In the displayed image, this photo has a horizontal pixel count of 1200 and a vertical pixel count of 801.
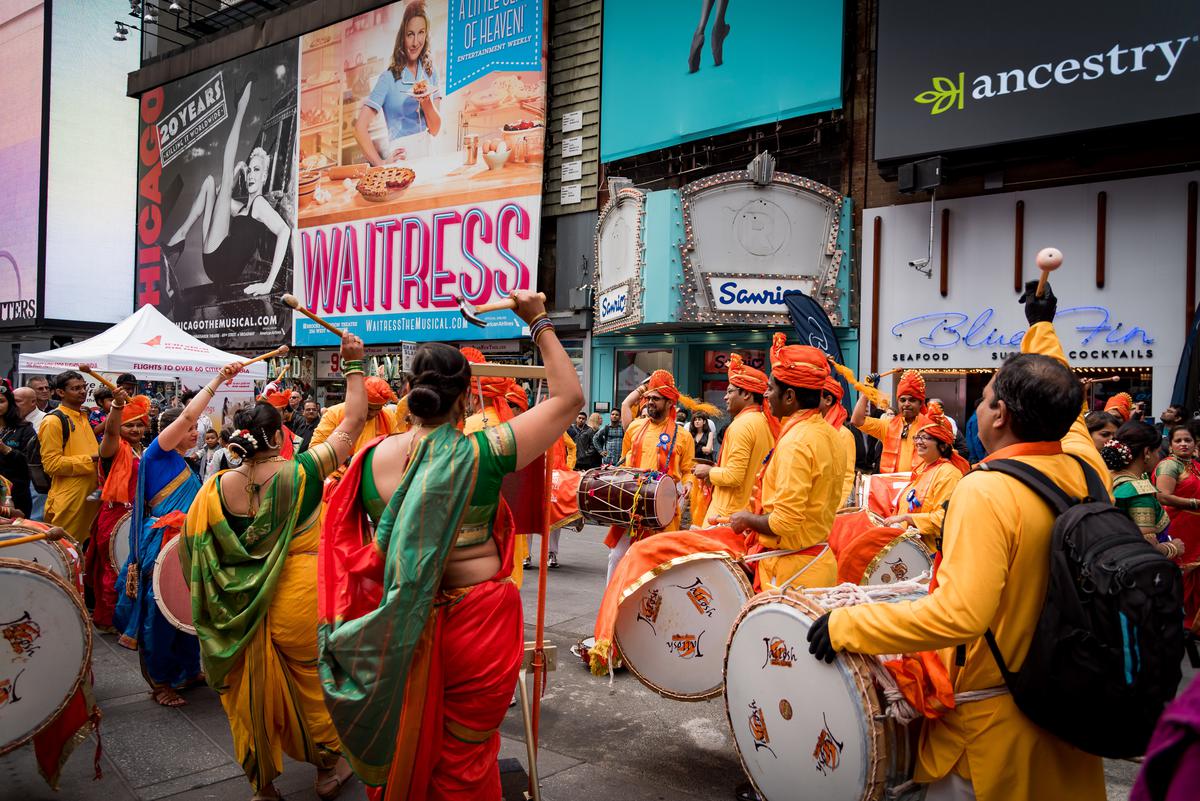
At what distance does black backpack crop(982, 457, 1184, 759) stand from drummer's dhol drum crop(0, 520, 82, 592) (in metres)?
4.19

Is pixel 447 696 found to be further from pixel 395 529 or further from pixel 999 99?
pixel 999 99

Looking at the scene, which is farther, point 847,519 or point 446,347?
point 847,519

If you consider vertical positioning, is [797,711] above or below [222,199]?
below

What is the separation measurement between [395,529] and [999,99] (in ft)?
44.3

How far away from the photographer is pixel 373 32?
22.5 meters

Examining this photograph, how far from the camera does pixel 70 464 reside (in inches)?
283

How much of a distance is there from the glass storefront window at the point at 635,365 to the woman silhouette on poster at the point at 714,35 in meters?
5.74

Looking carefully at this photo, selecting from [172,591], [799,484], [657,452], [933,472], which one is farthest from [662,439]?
[172,591]

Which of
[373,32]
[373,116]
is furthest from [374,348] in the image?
[373,32]

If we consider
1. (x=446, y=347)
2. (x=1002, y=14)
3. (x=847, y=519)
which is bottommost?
(x=847, y=519)

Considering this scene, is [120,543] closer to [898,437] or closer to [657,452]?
[657,452]

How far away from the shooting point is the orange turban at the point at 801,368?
4.29 metres

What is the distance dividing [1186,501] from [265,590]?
6724 mm

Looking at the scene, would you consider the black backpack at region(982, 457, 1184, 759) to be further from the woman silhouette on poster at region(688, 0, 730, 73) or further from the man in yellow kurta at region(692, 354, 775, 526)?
the woman silhouette on poster at region(688, 0, 730, 73)
